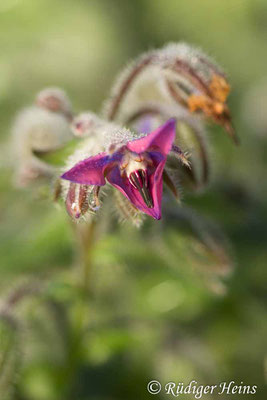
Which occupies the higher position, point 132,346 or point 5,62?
point 5,62

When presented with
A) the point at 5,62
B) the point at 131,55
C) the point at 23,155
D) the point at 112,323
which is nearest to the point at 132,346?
the point at 112,323

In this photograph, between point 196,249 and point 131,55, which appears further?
point 131,55

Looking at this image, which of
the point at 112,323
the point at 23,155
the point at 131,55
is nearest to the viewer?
the point at 23,155

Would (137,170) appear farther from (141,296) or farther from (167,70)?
(141,296)

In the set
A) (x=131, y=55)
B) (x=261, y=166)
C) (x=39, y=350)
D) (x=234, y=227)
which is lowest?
(x=39, y=350)

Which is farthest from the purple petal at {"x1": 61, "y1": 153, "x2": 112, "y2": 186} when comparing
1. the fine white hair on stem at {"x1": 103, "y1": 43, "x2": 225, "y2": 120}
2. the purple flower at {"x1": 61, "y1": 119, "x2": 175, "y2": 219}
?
the fine white hair on stem at {"x1": 103, "y1": 43, "x2": 225, "y2": 120}

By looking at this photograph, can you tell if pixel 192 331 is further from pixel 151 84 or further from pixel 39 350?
pixel 151 84

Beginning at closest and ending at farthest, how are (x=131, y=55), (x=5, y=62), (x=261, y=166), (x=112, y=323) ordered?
(x=112, y=323) < (x=261, y=166) < (x=5, y=62) < (x=131, y=55)
